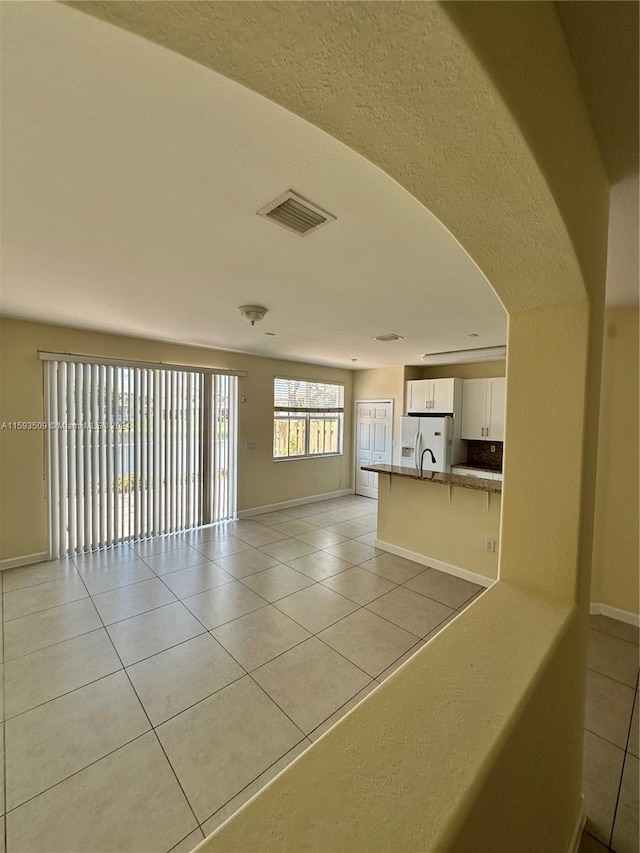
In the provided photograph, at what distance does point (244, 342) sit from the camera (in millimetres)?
4555

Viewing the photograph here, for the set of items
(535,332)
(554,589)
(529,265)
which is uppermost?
(529,265)

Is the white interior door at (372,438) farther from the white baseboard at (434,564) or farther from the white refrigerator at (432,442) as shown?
the white baseboard at (434,564)

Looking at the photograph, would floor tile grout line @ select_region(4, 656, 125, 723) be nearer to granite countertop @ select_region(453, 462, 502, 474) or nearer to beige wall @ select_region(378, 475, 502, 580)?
beige wall @ select_region(378, 475, 502, 580)

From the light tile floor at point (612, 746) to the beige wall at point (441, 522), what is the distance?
3.33 ft

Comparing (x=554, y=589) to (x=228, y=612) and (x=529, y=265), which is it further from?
(x=228, y=612)

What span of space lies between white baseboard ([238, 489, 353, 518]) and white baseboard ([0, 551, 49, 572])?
2443mm

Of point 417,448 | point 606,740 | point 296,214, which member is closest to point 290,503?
point 417,448

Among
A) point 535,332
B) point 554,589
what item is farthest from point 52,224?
point 554,589

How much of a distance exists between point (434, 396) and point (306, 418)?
2265 millimetres

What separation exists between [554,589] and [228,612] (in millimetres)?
2447

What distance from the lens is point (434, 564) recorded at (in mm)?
3807

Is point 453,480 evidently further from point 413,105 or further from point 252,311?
point 413,105

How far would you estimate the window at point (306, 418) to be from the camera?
6082 millimetres

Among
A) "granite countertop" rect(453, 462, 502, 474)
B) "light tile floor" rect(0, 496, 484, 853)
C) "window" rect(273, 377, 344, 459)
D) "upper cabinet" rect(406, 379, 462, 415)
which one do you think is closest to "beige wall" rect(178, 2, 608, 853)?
"light tile floor" rect(0, 496, 484, 853)
